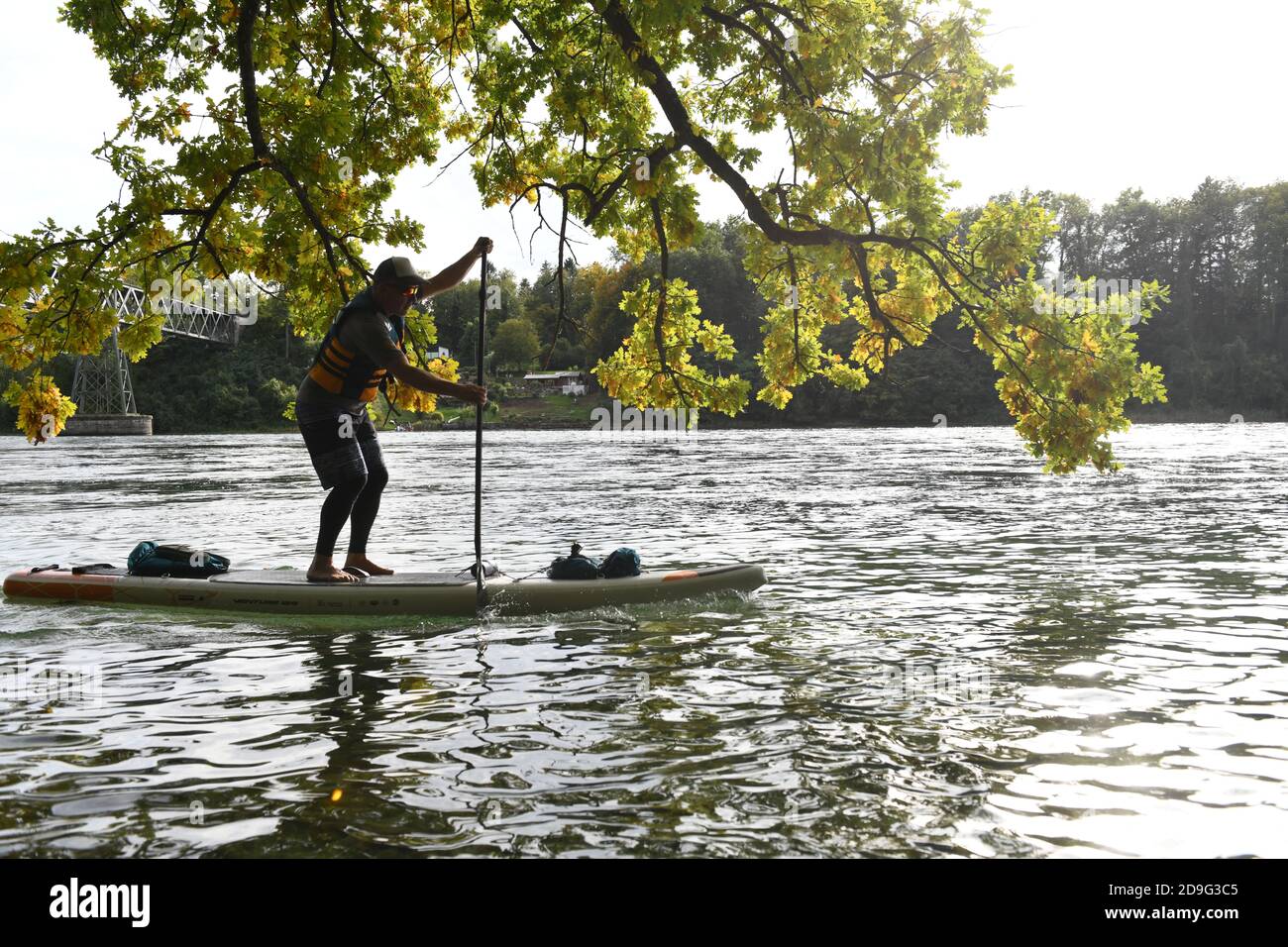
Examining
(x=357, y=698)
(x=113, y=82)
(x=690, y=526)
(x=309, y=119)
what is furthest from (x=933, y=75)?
(x=690, y=526)

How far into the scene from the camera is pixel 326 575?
35.7 feet

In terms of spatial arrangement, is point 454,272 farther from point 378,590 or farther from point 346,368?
point 378,590

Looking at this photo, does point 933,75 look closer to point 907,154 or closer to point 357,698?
point 907,154

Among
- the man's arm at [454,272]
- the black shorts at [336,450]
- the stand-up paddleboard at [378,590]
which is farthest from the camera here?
the stand-up paddleboard at [378,590]

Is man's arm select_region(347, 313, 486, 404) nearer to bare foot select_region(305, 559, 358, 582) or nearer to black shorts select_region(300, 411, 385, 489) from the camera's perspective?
black shorts select_region(300, 411, 385, 489)

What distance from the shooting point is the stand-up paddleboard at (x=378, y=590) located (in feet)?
34.9

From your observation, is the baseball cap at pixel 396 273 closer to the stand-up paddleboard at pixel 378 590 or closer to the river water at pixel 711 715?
the stand-up paddleboard at pixel 378 590

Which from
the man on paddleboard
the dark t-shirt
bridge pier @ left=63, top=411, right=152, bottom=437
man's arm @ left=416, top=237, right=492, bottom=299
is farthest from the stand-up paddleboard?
bridge pier @ left=63, top=411, right=152, bottom=437

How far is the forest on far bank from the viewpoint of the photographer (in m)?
101

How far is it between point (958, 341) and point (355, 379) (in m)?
114

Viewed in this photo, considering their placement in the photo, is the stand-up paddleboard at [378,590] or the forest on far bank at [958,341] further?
the forest on far bank at [958,341]

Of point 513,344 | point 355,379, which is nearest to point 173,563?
point 355,379

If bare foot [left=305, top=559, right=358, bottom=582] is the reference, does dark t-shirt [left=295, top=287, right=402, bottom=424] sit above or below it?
above

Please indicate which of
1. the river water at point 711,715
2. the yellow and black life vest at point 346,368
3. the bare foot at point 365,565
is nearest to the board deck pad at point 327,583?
the bare foot at point 365,565
